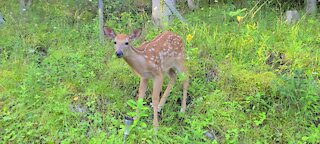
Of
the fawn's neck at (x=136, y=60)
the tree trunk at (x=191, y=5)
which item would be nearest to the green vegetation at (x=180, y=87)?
the fawn's neck at (x=136, y=60)

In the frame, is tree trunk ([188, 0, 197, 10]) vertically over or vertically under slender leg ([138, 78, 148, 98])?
over

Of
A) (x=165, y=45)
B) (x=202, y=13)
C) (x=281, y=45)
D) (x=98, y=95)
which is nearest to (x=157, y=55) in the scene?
(x=165, y=45)

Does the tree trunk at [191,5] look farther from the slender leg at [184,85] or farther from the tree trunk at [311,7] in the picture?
the slender leg at [184,85]

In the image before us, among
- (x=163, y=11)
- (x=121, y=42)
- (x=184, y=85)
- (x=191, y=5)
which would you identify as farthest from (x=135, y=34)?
(x=191, y=5)

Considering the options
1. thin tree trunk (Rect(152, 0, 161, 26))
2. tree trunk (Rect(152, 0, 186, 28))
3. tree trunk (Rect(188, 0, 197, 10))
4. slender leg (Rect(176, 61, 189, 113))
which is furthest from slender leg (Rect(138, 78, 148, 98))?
tree trunk (Rect(188, 0, 197, 10))

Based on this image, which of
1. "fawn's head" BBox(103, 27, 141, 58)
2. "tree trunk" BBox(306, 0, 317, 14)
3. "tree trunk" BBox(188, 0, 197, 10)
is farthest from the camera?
"tree trunk" BBox(188, 0, 197, 10)

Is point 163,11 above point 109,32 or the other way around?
above

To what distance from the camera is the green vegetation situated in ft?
13.8

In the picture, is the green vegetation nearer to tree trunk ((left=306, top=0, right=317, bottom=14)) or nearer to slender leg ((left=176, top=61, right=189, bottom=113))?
slender leg ((left=176, top=61, right=189, bottom=113))

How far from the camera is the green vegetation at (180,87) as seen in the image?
4.21m

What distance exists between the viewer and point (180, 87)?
486 cm

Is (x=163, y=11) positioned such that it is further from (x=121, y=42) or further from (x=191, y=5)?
(x=121, y=42)

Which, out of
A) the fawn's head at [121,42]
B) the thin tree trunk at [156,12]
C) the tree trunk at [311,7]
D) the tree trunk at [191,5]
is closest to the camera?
the fawn's head at [121,42]

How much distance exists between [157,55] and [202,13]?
3.22 meters
